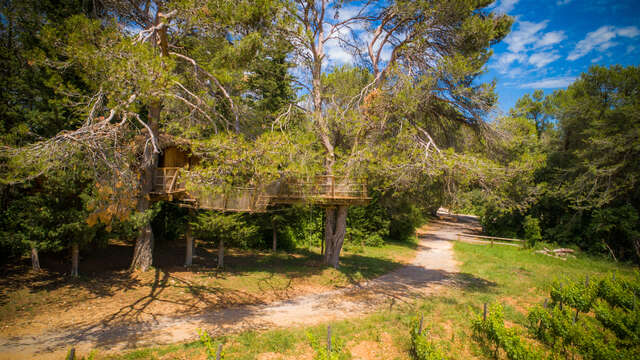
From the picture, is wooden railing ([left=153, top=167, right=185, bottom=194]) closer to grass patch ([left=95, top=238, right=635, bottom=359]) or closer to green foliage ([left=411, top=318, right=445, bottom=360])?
grass patch ([left=95, top=238, right=635, bottom=359])

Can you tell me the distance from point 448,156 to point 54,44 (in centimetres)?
1469

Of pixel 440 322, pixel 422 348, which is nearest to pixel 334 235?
pixel 440 322

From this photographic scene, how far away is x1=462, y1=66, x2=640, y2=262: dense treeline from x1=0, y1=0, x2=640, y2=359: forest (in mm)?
671

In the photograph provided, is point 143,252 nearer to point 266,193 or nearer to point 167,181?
point 167,181

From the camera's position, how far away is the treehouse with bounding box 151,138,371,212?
12148 mm

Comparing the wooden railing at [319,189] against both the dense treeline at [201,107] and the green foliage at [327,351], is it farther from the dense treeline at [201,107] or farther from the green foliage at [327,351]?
the green foliage at [327,351]

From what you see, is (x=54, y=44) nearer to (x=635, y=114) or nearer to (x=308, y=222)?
(x=308, y=222)

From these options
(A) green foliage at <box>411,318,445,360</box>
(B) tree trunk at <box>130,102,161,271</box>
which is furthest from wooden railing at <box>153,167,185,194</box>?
(A) green foliage at <box>411,318,445,360</box>

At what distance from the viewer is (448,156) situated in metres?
12.3

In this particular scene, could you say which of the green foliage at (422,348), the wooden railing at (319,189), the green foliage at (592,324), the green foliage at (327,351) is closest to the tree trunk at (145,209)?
the wooden railing at (319,189)

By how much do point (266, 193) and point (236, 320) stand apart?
5.09 metres

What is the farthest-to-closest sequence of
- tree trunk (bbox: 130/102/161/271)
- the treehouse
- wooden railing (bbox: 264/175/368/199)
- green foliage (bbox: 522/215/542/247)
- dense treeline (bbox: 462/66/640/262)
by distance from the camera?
green foliage (bbox: 522/215/542/247) → dense treeline (bbox: 462/66/640/262) → tree trunk (bbox: 130/102/161/271) → wooden railing (bbox: 264/175/368/199) → the treehouse

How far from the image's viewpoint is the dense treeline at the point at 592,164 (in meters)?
20.2

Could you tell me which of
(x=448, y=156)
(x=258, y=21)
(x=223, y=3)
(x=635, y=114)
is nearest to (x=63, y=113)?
(x=223, y=3)
